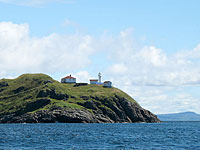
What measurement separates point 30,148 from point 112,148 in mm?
18711

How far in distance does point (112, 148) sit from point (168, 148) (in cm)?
1348

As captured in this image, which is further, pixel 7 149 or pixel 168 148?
pixel 168 148

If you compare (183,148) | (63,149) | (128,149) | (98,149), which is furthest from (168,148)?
(63,149)

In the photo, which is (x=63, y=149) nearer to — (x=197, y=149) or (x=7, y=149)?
(x=7, y=149)

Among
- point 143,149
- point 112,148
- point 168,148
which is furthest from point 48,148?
point 168,148

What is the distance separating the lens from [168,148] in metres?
81.6

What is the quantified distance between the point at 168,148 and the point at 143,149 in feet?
22.4

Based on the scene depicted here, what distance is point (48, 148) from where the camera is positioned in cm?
7850

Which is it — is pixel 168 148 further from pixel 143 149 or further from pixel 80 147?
pixel 80 147

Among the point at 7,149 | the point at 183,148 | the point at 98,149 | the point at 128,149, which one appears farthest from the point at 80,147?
the point at 183,148

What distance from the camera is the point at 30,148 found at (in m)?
78.4

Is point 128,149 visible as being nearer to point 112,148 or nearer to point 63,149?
point 112,148

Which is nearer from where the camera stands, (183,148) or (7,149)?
(7,149)

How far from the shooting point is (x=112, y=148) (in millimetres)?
79562
